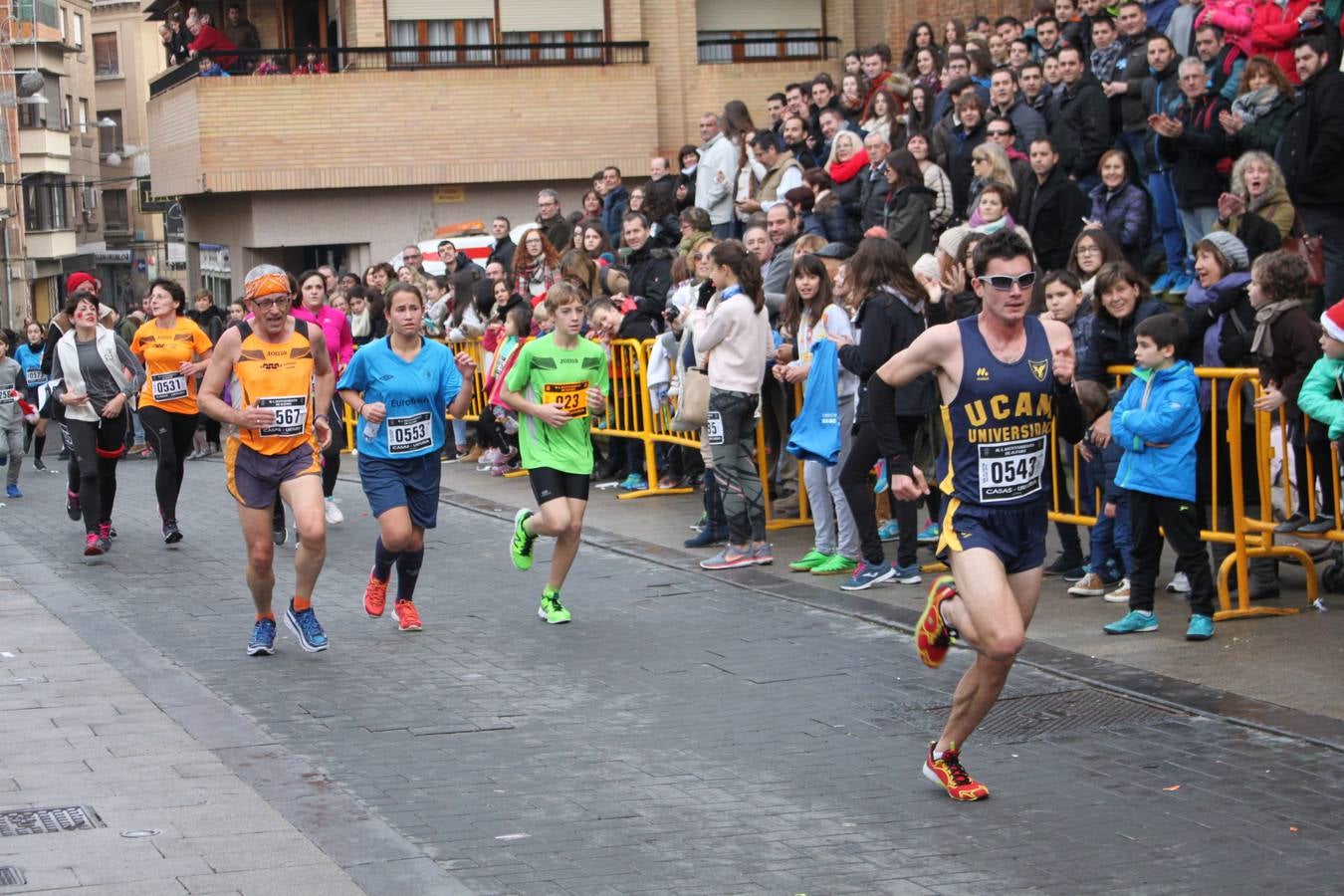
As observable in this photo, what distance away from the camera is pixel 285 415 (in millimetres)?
9906

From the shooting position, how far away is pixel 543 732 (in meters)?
8.02

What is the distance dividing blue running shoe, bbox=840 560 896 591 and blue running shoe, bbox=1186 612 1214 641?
92.7 inches

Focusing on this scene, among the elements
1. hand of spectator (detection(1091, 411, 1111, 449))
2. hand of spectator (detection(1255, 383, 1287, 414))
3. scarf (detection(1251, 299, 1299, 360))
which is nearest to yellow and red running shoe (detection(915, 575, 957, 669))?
hand of spectator (detection(1091, 411, 1111, 449))

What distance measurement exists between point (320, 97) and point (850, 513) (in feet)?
65.2

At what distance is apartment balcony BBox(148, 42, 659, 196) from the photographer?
96.4 feet

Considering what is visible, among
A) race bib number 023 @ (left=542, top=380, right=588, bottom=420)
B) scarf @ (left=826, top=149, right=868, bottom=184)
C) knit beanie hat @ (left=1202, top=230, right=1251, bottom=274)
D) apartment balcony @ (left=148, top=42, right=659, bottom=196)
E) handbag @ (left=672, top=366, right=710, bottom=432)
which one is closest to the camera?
race bib number 023 @ (left=542, top=380, right=588, bottom=420)

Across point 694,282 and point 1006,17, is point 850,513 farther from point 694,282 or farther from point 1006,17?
point 1006,17

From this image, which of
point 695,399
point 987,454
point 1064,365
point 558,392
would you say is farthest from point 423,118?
point 987,454

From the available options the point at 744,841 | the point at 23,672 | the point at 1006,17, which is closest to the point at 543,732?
the point at 744,841

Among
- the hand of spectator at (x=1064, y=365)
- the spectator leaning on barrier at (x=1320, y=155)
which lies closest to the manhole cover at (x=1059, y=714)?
the hand of spectator at (x=1064, y=365)

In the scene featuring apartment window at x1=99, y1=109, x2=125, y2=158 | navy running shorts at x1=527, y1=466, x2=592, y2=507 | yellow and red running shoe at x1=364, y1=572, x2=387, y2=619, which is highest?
apartment window at x1=99, y1=109, x2=125, y2=158

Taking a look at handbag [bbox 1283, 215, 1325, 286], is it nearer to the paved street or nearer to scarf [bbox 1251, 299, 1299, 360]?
scarf [bbox 1251, 299, 1299, 360]

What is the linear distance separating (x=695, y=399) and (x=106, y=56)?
2750 inches

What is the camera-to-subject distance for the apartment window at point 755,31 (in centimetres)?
3148
